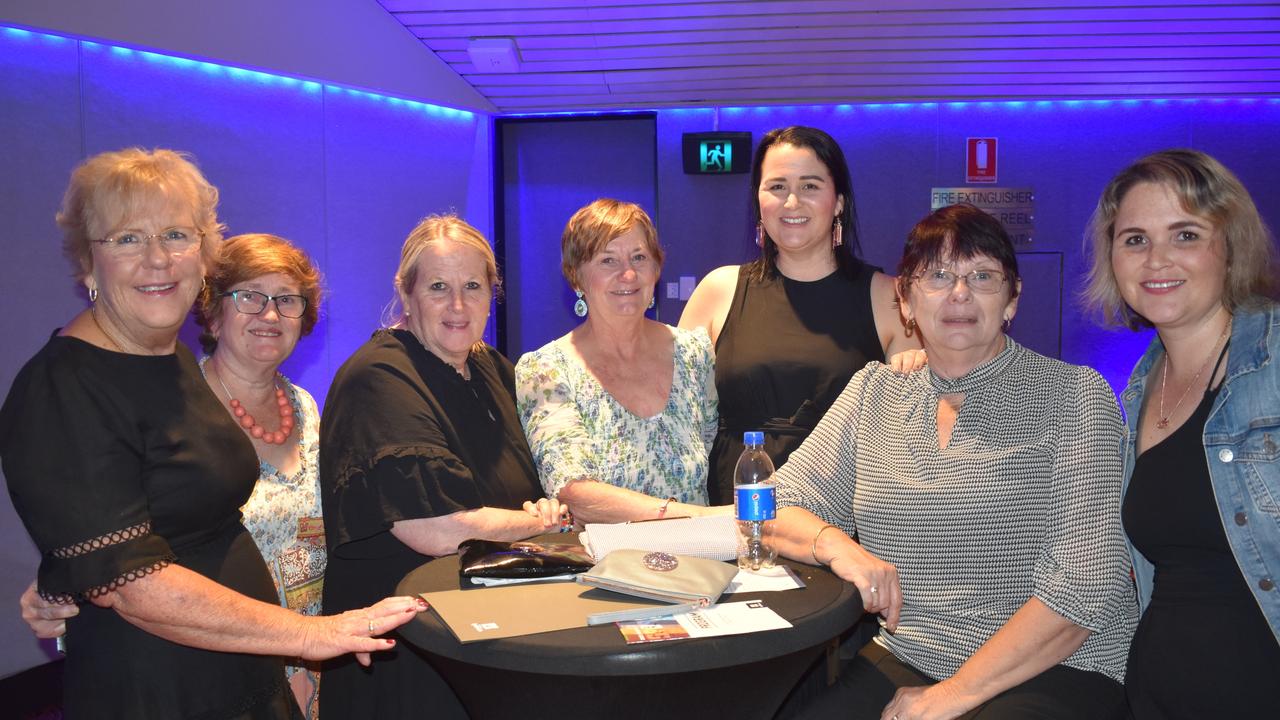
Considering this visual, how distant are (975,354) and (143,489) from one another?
6.31 feet

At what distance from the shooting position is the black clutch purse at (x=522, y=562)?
1.88m

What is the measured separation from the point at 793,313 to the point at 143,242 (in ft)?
6.18

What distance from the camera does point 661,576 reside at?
1729 millimetres

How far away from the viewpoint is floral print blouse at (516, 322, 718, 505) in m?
2.59

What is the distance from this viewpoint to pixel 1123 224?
209cm

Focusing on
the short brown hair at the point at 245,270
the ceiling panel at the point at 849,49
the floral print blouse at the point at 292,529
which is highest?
the ceiling panel at the point at 849,49

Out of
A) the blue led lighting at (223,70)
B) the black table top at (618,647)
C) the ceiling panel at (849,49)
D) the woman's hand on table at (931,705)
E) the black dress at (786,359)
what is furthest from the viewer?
the ceiling panel at (849,49)

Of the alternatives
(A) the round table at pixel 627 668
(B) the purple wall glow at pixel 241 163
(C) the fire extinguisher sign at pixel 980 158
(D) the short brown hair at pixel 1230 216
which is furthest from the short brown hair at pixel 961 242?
(C) the fire extinguisher sign at pixel 980 158

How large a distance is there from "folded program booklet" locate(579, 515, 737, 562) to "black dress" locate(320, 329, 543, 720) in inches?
16.5

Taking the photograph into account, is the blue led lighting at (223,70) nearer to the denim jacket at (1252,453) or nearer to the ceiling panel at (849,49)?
the ceiling panel at (849,49)

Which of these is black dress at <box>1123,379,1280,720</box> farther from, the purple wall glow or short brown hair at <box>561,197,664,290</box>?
the purple wall glow

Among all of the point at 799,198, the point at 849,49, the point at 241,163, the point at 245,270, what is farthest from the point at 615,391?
the point at 849,49

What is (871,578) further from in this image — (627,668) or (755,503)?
(627,668)

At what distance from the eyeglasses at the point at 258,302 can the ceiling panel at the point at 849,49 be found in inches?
133
